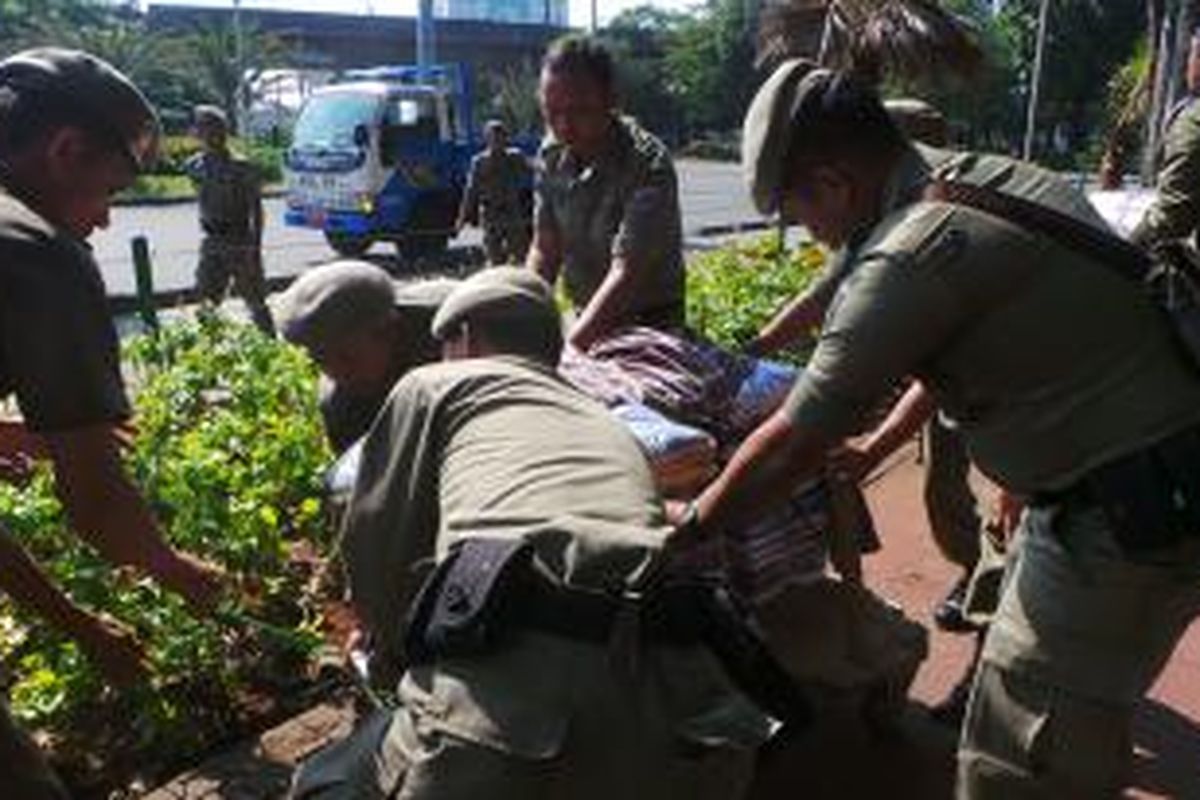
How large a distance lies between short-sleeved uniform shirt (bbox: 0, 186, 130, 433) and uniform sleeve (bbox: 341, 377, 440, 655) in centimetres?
45

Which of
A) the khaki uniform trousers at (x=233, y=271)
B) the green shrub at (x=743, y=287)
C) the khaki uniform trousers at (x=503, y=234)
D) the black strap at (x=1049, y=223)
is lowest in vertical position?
the khaki uniform trousers at (x=503, y=234)

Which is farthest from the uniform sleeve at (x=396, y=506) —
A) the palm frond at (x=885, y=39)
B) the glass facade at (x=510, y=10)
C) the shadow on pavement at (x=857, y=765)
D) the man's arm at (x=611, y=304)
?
the glass facade at (x=510, y=10)

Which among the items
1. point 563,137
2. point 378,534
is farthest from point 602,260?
point 378,534

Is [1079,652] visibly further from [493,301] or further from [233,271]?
[233,271]

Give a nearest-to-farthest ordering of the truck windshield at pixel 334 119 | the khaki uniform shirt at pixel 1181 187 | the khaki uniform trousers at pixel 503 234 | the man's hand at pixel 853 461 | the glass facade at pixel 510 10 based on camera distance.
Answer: the man's hand at pixel 853 461
the khaki uniform shirt at pixel 1181 187
the khaki uniform trousers at pixel 503 234
the truck windshield at pixel 334 119
the glass facade at pixel 510 10

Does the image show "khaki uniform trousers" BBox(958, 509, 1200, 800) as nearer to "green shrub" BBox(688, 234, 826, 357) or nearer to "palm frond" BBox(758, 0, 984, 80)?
"green shrub" BBox(688, 234, 826, 357)

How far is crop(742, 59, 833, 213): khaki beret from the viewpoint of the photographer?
274cm

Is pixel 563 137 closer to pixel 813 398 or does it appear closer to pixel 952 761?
pixel 952 761

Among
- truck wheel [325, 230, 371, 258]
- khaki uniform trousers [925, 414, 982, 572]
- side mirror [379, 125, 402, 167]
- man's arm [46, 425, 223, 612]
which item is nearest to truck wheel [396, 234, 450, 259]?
truck wheel [325, 230, 371, 258]

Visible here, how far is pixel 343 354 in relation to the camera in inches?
130

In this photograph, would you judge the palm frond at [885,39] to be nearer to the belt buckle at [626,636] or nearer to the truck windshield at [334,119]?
the belt buckle at [626,636]

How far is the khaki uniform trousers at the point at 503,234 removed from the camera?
16656 mm

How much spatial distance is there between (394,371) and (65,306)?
1.06m

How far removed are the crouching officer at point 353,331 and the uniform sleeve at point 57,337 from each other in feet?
A: 2.17
